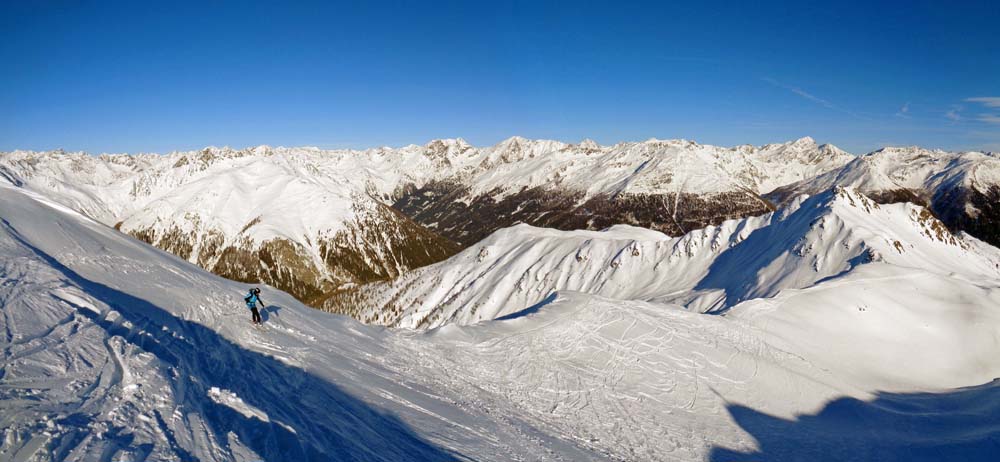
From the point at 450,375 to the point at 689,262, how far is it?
253 feet

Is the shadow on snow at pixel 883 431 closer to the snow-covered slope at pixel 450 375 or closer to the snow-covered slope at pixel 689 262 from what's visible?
the snow-covered slope at pixel 450 375

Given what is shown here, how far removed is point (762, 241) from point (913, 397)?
53.9 metres

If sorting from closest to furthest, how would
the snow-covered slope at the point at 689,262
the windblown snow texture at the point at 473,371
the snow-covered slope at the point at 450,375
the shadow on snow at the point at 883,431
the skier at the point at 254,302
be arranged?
the snow-covered slope at the point at 450,375 → the windblown snow texture at the point at 473,371 → the skier at the point at 254,302 → the shadow on snow at the point at 883,431 → the snow-covered slope at the point at 689,262

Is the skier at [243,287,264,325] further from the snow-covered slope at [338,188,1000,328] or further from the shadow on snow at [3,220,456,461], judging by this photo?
A: the snow-covered slope at [338,188,1000,328]

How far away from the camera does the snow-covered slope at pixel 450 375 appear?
11.2 meters

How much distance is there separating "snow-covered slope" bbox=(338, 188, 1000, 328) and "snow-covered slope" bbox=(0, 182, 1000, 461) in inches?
621

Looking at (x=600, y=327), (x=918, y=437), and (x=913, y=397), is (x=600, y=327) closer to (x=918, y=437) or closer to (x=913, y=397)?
(x=918, y=437)

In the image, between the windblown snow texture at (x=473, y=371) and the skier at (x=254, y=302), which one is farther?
the skier at (x=254, y=302)

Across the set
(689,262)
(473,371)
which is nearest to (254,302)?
(473,371)

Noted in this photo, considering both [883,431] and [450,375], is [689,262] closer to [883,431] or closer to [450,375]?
[883,431]

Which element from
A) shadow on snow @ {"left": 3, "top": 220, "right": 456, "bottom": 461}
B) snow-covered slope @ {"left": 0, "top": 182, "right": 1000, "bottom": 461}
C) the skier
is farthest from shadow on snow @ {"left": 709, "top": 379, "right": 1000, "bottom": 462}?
the skier

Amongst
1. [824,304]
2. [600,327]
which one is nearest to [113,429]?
[600,327]

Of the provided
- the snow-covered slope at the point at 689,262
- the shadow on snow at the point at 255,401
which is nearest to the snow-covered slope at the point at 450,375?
the shadow on snow at the point at 255,401

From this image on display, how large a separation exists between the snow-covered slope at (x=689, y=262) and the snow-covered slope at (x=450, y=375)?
15.8 metres
